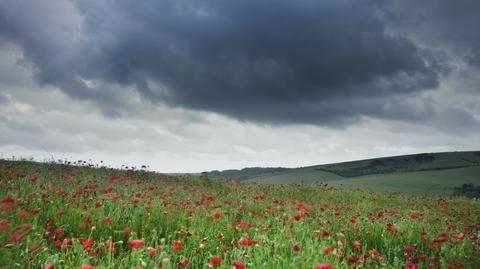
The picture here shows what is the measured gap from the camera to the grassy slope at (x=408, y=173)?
3278 centimetres

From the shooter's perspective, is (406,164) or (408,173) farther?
(406,164)

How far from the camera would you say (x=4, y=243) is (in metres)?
3.27

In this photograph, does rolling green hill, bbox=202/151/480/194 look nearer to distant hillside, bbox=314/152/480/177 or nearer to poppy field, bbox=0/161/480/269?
distant hillside, bbox=314/152/480/177

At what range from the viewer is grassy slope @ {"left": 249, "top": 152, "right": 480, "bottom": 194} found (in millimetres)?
32784

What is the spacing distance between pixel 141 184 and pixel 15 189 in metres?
5.04

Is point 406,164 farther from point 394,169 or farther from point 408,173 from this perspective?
point 408,173

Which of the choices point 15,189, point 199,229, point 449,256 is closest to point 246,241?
point 199,229

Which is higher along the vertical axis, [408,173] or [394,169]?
[394,169]

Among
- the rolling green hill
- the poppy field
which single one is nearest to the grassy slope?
the rolling green hill

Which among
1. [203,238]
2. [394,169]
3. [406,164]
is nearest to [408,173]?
[394,169]

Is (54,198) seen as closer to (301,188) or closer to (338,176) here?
(301,188)

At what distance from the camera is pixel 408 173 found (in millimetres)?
41594

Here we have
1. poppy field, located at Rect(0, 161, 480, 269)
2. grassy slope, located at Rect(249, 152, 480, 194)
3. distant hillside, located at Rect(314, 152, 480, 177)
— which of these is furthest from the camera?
distant hillside, located at Rect(314, 152, 480, 177)

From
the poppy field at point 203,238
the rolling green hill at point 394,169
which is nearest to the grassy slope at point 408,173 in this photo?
the rolling green hill at point 394,169
